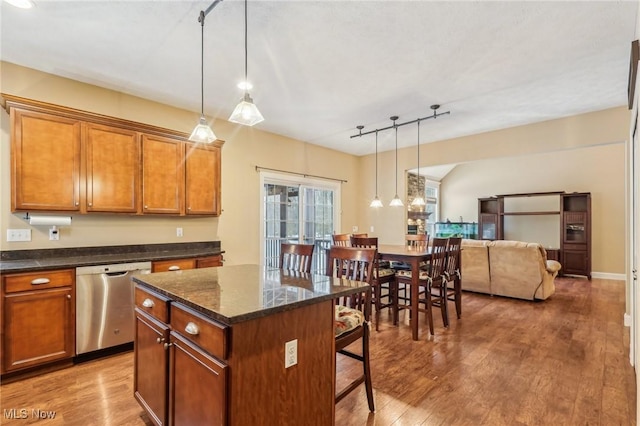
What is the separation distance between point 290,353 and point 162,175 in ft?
9.35

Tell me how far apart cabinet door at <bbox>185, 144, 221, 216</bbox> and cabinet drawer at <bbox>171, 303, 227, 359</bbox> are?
2.42 meters

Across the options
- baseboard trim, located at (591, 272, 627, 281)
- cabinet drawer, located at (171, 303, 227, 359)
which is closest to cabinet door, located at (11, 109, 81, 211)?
cabinet drawer, located at (171, 303, 227, 359)

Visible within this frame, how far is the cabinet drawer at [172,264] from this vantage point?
3167mm

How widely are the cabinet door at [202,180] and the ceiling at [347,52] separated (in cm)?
59

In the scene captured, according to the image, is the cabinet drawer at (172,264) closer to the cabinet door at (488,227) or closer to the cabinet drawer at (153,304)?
the cabinet drawer at (153,304)

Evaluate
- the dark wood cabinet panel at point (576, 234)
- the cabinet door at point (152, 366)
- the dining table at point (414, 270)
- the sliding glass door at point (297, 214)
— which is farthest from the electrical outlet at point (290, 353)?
the dark wood cabinet panel at point (576, 234)

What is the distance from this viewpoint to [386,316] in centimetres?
420

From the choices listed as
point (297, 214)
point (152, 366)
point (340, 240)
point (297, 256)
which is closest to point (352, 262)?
point (297, 256)

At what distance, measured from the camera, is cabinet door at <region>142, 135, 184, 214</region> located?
3414mm

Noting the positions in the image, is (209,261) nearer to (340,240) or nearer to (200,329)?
(340,240)

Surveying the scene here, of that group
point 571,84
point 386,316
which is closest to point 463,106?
point 571,84

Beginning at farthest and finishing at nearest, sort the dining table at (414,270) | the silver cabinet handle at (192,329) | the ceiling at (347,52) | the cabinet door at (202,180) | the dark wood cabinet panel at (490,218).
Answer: the dark wood cabinet panel at (490,218)
the cabinet door at (202,180)
the dining table at (414,270)
the ceiling at (347,52)
the silver cabinet handle at (192,329)

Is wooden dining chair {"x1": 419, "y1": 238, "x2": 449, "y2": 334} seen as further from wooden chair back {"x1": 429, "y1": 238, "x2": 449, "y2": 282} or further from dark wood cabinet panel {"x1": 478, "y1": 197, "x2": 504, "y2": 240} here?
dark wood cabinet panel {"x1": 478, "y1": 197, "x2": 504, "y2": 240}

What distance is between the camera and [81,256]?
3.14 metres
